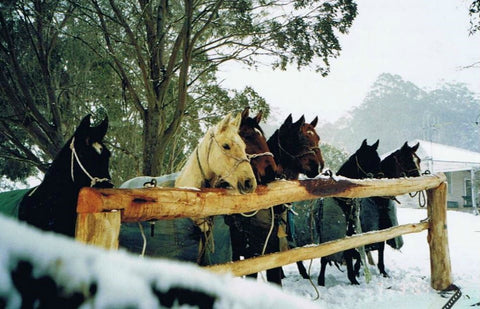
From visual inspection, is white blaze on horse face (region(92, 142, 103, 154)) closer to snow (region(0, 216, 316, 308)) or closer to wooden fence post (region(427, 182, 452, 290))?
snow (region(0, 216, 316, 308))

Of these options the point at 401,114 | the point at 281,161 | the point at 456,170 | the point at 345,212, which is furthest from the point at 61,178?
the point at 401,114

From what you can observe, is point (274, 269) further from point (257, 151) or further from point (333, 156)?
point (333, 156)

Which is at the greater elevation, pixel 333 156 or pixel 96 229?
pixel 333 156

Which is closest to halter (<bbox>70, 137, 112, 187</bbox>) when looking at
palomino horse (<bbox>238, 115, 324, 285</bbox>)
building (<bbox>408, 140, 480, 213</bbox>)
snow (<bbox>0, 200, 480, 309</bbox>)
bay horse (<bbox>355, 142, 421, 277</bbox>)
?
palomino horse (<bbox>238, 115, 324, 285</bbox>)

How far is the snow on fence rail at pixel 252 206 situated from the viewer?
179 cm

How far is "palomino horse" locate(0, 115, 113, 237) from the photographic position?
2.76 metres

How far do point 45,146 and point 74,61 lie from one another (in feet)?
19.0

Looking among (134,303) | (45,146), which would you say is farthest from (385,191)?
(45,146)

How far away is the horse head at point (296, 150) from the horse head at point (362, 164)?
114 cm

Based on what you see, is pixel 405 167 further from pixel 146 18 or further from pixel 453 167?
pixel 453 167

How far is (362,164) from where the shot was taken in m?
5.57

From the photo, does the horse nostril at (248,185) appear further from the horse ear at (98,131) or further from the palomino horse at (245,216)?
the horse ear at (98,131)

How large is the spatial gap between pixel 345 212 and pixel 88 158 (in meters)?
3.85

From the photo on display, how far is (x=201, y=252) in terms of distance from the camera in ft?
10.00
